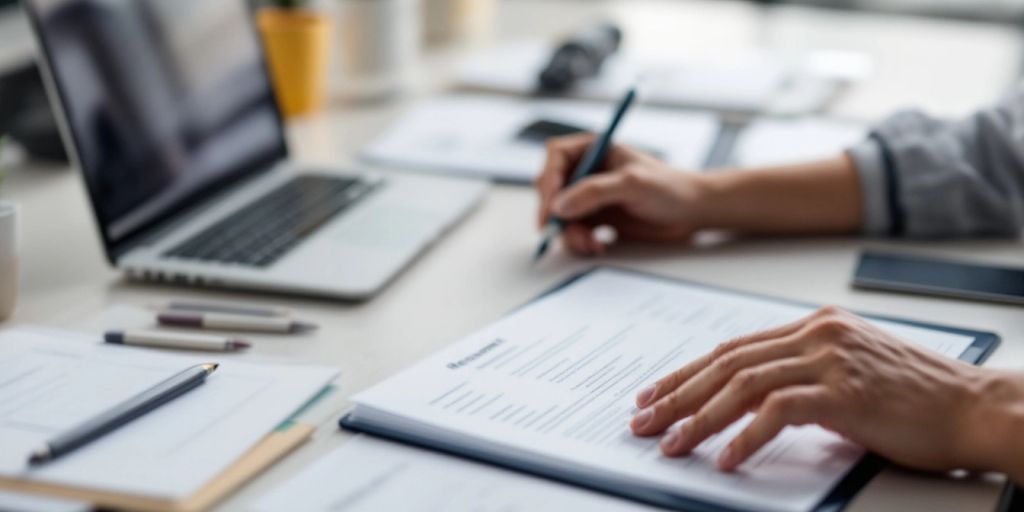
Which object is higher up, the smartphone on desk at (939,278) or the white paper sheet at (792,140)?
the white paper sheet at (792,140)

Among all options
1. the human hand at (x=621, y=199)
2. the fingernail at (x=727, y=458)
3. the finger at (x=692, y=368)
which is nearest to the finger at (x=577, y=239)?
the human hand at (x=621, y=199)

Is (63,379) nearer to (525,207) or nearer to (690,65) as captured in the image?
(525,207)

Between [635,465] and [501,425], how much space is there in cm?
10

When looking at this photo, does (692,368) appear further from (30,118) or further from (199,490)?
(30,118)

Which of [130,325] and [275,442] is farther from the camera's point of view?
[130,325]

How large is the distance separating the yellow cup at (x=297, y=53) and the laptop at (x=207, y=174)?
246 mm

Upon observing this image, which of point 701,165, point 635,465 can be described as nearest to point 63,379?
point 635,465

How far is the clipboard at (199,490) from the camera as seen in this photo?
0.69 m

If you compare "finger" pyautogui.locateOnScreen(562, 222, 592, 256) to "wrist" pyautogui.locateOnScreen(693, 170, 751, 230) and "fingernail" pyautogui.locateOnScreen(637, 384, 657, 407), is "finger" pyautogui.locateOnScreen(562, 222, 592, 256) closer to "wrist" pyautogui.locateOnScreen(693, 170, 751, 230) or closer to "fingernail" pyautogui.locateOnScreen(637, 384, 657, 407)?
"wrist" pyautogui.locateOnScreen(693, 170, 751, 230)

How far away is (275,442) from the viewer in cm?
77

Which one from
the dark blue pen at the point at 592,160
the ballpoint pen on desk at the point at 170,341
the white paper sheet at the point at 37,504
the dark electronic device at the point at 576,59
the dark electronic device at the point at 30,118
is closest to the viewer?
the white paper sheet at the point at 37,504

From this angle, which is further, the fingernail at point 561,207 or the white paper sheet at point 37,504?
the fingernail at point 561,207

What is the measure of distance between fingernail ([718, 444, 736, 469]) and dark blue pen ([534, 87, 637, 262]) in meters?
0.44

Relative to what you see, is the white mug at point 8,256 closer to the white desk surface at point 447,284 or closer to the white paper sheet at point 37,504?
the white desk surface at point 447,284
